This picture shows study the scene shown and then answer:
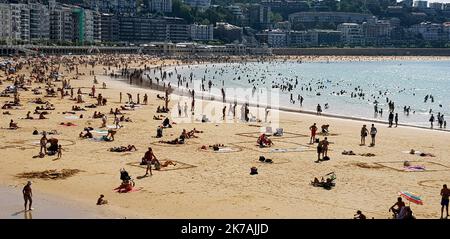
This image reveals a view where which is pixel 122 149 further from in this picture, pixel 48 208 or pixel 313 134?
pixel 313 134

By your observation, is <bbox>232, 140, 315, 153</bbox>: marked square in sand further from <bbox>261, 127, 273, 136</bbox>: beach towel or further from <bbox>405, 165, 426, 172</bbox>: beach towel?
<bbox>405, 165, 426, 172</bbox>: beach towel

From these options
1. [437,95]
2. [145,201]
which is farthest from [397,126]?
[437,95]

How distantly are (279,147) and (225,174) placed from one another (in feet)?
19.3

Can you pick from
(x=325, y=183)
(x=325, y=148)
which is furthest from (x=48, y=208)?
→ (x=325, y=148)

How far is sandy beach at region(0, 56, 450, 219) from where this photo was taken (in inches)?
592

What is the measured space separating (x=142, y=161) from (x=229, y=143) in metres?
6.09

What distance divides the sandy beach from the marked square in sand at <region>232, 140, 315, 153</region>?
0.04 metres

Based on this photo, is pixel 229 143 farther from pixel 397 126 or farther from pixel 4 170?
pixel 397 126

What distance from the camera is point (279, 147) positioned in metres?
24.4

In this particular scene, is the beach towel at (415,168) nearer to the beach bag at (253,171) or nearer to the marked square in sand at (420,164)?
the marked square in sand at (420,164)

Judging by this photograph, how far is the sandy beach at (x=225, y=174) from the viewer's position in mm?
15039
